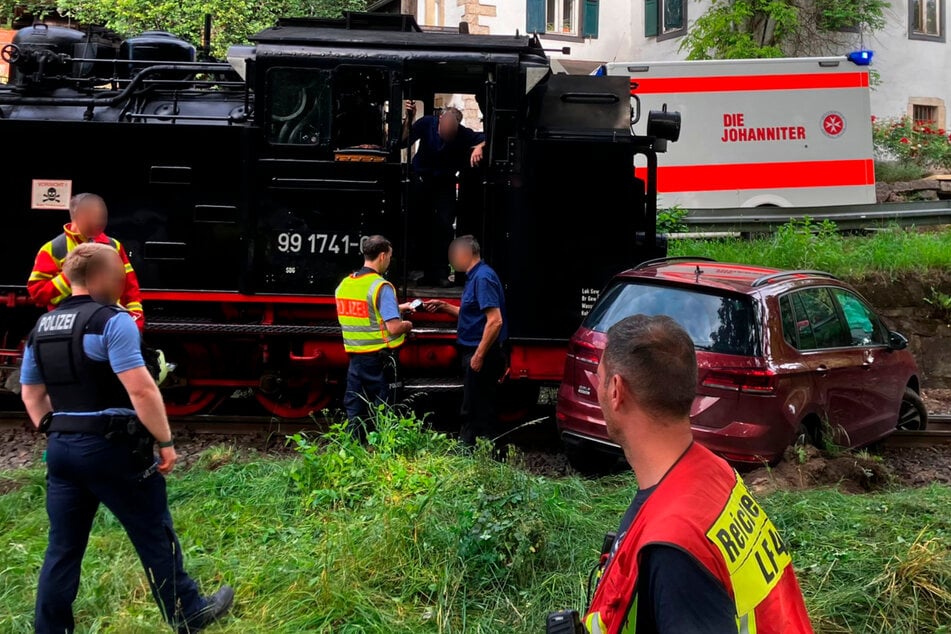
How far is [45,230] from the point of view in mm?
8023

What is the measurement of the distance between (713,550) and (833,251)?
1085 cm

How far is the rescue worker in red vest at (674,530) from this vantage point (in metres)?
1.79

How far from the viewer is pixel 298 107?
7652mm

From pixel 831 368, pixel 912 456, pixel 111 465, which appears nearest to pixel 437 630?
pixel 111 465

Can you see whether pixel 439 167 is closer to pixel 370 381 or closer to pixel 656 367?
pixel 370 381

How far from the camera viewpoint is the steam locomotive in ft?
24.9

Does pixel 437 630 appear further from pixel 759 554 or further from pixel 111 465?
pixel 759 554

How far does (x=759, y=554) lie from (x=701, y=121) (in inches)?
531

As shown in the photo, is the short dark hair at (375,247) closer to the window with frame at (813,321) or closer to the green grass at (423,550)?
the green grass at (423,550)

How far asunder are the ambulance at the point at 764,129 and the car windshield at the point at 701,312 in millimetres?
8390

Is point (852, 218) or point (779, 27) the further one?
point (779, 27)

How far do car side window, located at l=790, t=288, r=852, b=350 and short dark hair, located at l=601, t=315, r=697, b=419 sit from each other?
4571mm

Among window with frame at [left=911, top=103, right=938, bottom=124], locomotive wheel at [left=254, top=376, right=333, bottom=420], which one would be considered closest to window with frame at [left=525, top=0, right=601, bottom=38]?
window with frame at [left=911, top=103, right=938, bottom=124]

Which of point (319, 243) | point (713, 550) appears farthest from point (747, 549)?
point (319, 243)
